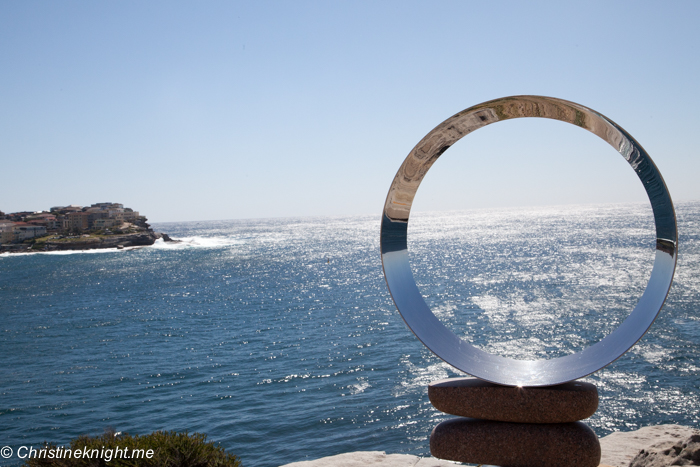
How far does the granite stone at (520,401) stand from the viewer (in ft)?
24.5

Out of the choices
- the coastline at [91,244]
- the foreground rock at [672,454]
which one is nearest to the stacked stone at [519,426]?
the foreground rock at [672,454]

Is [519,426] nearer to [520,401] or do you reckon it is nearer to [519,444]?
[519,444]

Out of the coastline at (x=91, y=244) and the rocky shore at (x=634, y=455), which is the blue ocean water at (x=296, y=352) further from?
the coastline at (x=91, y=244)

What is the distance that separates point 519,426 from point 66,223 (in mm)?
157879

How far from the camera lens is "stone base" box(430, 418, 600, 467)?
7531mm

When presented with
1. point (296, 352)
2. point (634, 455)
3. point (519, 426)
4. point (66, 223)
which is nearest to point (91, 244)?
point (66, 223)

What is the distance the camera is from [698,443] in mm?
8906

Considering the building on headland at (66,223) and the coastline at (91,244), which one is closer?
the coastline at (91,244)

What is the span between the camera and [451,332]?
7867 mm

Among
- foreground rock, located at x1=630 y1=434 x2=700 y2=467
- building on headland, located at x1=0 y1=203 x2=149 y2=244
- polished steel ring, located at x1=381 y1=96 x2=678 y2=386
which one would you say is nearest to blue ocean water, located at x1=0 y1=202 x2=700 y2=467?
foreground rock, located at x1=630 y1=434 x2=700 y2=467

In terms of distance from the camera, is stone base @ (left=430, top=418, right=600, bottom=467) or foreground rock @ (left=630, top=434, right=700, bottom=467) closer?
stone base @ (left=430, top=418, right=600, bottom=467)

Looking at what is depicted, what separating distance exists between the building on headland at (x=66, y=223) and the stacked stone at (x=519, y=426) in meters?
142

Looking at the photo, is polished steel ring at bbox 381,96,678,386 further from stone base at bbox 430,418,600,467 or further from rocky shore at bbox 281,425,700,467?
rocky shore at bbox 281,425,700,467

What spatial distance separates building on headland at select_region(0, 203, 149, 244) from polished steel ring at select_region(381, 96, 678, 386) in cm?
14110
